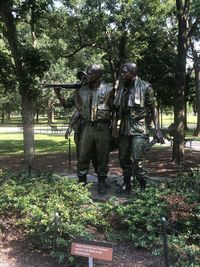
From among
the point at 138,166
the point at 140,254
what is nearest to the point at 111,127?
the point at 138,166

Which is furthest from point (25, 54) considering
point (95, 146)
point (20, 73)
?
point (95, 146)

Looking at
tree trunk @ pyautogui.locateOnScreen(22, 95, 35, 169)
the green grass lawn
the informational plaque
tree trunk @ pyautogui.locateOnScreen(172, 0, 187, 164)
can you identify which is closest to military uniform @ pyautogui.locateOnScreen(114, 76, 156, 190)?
the informational plaque

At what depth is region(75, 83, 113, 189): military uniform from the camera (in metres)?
6.84

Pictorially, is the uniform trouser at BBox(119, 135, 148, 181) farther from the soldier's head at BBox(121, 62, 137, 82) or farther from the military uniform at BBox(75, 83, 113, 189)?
the soldier's head at BBox(121, 62, 137, 82)

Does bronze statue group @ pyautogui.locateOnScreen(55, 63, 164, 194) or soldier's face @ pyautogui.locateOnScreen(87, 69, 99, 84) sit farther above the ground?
soldier's face @ pyautogui.locateOnScreen(87, 69, 99, 84)

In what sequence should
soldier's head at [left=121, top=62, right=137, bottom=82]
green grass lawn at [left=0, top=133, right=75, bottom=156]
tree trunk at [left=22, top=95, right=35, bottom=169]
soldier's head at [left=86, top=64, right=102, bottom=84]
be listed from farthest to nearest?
green grass lawn at [left=0, top=133, right=75, bottom=156] < tree trunk at [left=22, top=95, right=35, bottom=169] < soldier's head at [left=86, top=64, right=102, bottom=84] < soldier's head at [left=121, top=62, right=137, bottom=82]

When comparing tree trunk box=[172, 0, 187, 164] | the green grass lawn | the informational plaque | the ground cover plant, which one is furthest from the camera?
the green grass lawn

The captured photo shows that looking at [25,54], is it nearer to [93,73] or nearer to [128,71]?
[93,73]

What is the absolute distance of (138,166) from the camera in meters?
6.73

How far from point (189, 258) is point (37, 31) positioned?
15.7 meters

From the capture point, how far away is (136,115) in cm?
672

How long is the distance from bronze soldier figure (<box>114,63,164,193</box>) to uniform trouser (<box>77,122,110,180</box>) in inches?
11.9

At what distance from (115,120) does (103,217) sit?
187cm

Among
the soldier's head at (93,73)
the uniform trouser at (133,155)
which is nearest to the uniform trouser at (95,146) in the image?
the uniform trouser at (133,155)
